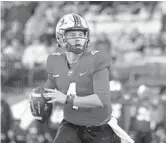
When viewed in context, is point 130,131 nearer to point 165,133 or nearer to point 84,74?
point 165,133

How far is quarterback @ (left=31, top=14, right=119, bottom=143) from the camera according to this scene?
3.19 m

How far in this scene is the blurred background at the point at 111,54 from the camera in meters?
5.75

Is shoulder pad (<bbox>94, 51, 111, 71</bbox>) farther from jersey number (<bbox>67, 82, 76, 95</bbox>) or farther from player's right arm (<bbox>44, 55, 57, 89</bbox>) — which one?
player's right arm (<bbox>44, 55, 57, 89</bbox>)

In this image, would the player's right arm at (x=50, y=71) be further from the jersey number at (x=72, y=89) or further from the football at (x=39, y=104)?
the jersey number at (x=72, y=89)

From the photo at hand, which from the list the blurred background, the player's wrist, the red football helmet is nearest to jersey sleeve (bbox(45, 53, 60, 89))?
the red football helmet

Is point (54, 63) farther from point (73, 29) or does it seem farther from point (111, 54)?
point (111, 54)

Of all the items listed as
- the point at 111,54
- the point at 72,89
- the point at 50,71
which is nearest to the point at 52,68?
the point at 50,71

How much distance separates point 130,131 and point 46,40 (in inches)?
92.9

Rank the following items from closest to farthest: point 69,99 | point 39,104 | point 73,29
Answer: point 69,99, point 73,29, point 39,104

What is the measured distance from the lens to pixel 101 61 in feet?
10.7

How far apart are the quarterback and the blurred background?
1399 mm

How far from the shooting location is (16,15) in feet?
25.9

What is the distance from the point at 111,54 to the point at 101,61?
135 inches

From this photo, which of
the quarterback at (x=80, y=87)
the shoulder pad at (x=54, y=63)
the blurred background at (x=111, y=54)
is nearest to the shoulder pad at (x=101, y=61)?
the quarterback at (x=80, y=87)
